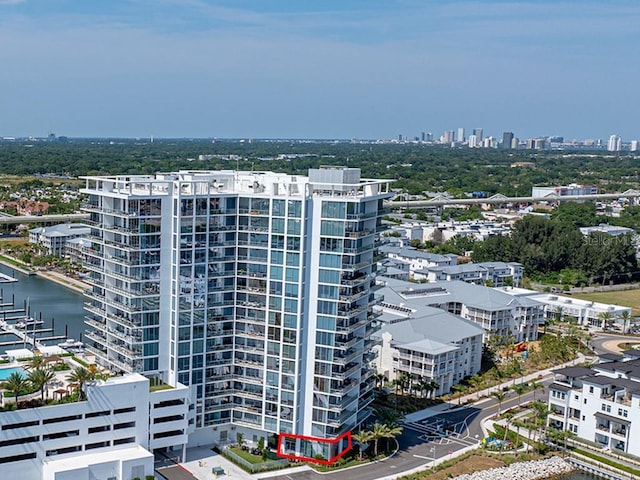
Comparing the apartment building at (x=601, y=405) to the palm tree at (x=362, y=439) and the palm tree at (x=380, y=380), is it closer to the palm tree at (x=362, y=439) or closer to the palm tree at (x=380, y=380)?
the palm tree at (x=380, y=380)

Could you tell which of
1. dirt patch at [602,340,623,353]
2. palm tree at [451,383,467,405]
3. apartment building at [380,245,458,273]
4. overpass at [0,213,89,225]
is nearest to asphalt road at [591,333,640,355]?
dirt patch at [602,340,623,353]

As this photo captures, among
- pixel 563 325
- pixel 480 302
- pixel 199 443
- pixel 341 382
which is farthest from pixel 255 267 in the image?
pixel 563 325

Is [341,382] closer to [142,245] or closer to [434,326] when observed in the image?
[142,245]

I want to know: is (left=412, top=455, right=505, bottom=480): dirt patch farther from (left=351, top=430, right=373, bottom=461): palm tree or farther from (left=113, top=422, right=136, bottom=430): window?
(left=113, top=422, right=136, bottom=430): window

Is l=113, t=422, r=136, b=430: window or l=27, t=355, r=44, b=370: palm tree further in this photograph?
l=113, t=422, r=136, b=430: window

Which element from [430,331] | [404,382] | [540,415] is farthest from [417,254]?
[540,415]
